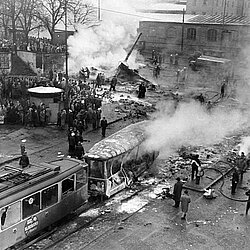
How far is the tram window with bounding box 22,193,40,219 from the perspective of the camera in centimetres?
1136

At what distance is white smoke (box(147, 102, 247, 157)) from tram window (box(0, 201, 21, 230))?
7484 millimetres

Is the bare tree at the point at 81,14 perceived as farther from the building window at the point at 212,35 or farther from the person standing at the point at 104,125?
the person standing at the point at 104,125

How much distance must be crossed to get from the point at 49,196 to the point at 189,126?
12.5m

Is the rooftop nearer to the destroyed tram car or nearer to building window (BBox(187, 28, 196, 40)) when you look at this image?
building window (BBox(187, 28, 196, 40))

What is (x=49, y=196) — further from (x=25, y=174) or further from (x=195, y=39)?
(x=195, y=39)

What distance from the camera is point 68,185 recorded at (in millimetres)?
12953

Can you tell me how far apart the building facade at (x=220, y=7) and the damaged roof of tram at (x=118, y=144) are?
42.0 metres

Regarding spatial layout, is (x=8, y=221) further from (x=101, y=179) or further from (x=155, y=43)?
(x=155, y=43)

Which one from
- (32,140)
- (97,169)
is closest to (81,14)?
(32,140)

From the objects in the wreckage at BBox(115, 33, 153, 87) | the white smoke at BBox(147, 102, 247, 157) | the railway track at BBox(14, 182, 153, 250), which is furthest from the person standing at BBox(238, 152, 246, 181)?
the wreckage at BBox(115, 33, 153, 87)

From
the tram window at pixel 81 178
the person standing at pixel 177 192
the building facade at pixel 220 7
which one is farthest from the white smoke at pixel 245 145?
the building facade at pixel 220 7

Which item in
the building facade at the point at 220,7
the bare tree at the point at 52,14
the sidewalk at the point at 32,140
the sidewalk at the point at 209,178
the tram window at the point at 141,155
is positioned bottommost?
the sidewalk at the point at 209,178

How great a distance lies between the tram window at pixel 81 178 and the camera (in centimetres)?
1331

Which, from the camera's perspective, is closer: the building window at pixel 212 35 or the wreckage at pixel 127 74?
the wreckage at pixel 127 74
